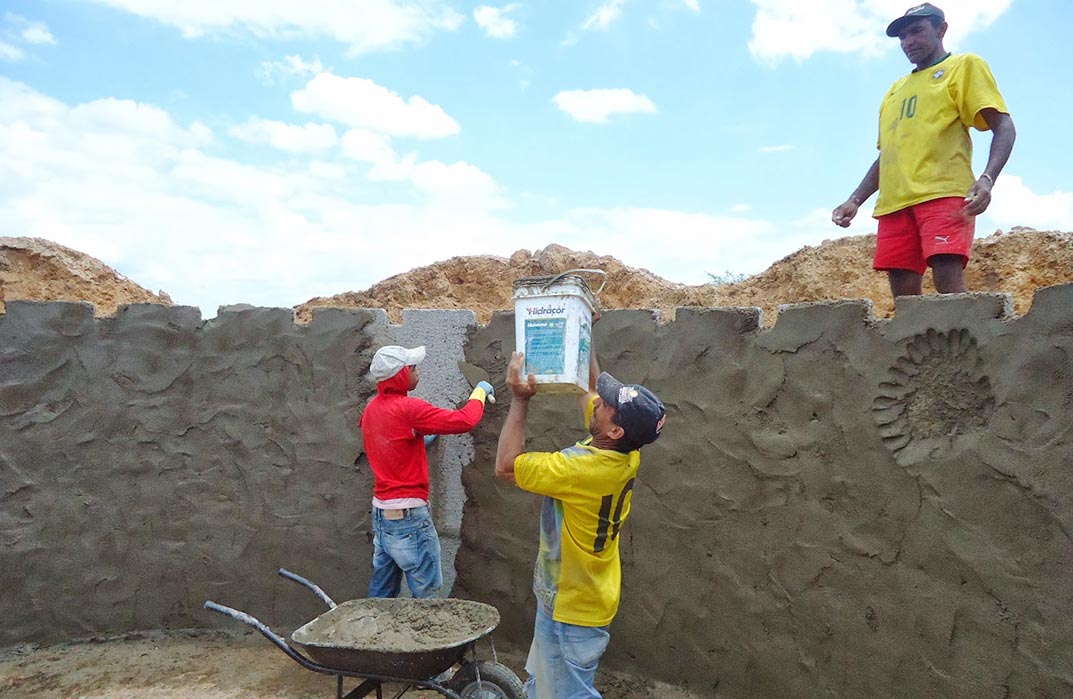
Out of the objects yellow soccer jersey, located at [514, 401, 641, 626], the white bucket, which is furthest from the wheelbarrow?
the white bucket

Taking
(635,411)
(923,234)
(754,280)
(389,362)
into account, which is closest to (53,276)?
(389,362)

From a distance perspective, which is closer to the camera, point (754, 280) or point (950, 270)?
point (950, 270)

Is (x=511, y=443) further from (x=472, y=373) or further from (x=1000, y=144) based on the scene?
(x=1000, y=144)

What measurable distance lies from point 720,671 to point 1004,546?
137 cm

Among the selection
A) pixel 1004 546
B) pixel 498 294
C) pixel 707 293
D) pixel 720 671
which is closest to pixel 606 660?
pixel 720 671

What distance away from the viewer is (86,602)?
4.79m

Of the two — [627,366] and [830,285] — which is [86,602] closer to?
[627,366]

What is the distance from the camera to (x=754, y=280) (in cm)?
598

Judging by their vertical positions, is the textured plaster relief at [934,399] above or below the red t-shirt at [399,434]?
above

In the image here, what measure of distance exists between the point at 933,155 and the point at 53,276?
650 centimetres

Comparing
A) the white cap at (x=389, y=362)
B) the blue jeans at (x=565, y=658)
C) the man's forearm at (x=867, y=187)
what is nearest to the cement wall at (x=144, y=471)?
the white cap at (x=389, y=362)

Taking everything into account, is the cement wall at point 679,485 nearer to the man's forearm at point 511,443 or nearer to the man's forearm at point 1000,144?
the man's forearm at point 1000,144

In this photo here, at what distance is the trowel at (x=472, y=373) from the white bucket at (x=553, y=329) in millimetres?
1558

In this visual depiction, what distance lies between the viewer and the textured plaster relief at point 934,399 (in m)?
2.90
